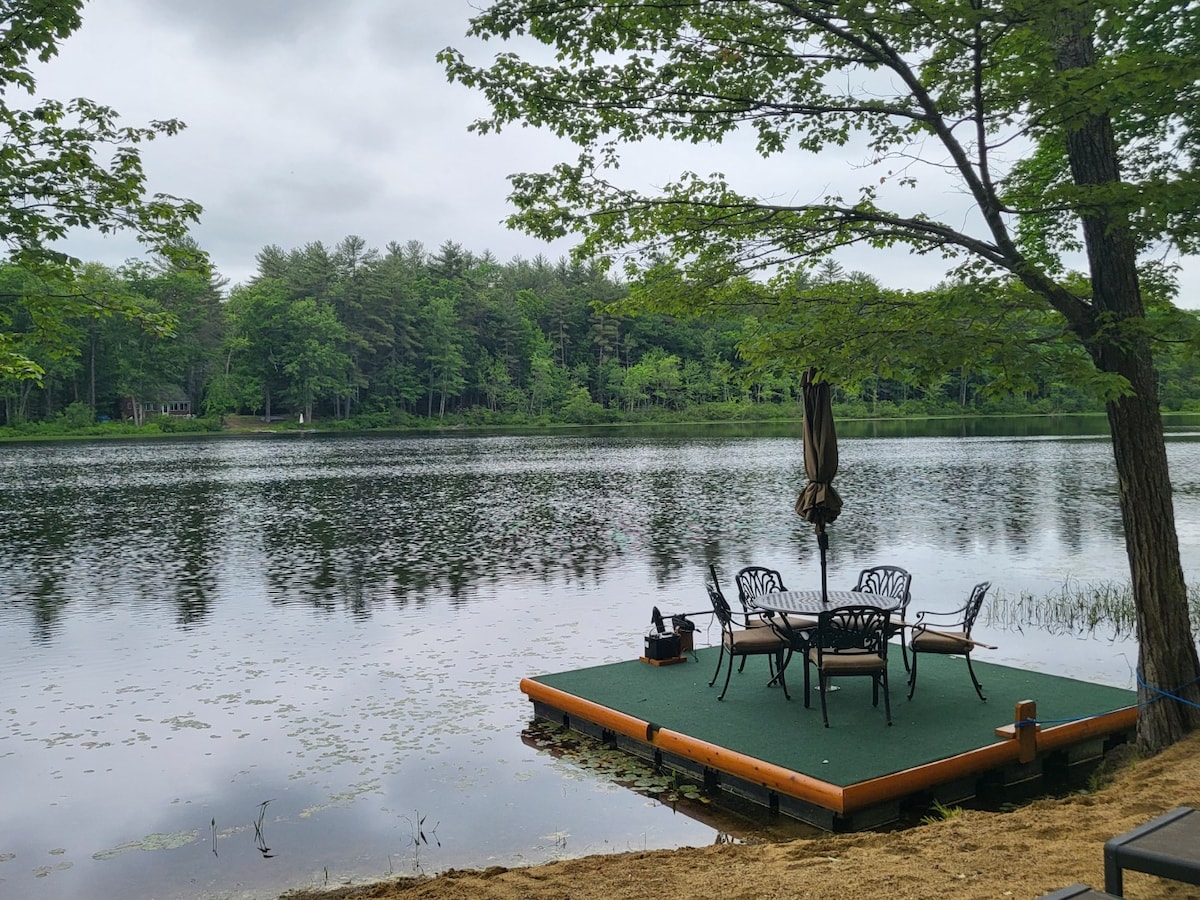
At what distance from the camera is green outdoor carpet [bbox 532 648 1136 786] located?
21.8ft

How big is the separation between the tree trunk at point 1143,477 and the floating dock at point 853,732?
79cm

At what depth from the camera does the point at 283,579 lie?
661 inches

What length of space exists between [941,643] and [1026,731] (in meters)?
1.15

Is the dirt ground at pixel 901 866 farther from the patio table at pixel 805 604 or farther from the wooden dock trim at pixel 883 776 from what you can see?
the patio table at pixel 805 604

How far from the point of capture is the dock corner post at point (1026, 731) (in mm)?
6680

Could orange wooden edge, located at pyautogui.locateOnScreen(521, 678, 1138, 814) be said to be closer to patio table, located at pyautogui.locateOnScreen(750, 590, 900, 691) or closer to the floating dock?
the floating dock

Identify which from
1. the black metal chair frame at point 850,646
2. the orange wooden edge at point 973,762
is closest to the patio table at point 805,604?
the black metal chair frame at point 850,646

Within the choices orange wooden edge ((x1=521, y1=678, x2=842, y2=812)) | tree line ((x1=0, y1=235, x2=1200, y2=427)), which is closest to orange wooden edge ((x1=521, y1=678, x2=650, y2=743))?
orange wooden edge ((x1=521, y1=678, x2=842, y2=812))

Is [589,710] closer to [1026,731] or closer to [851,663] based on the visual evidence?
[851,663]

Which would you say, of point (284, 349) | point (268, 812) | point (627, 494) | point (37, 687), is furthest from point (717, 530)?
point (284, 349)

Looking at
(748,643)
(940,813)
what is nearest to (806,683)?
(748,643)

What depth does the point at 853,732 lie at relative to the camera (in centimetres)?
707

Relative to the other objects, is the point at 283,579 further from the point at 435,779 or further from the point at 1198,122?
the point at 1198,122

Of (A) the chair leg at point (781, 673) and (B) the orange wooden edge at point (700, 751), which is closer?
(B) the orange wooden edge at point (700, 751)
